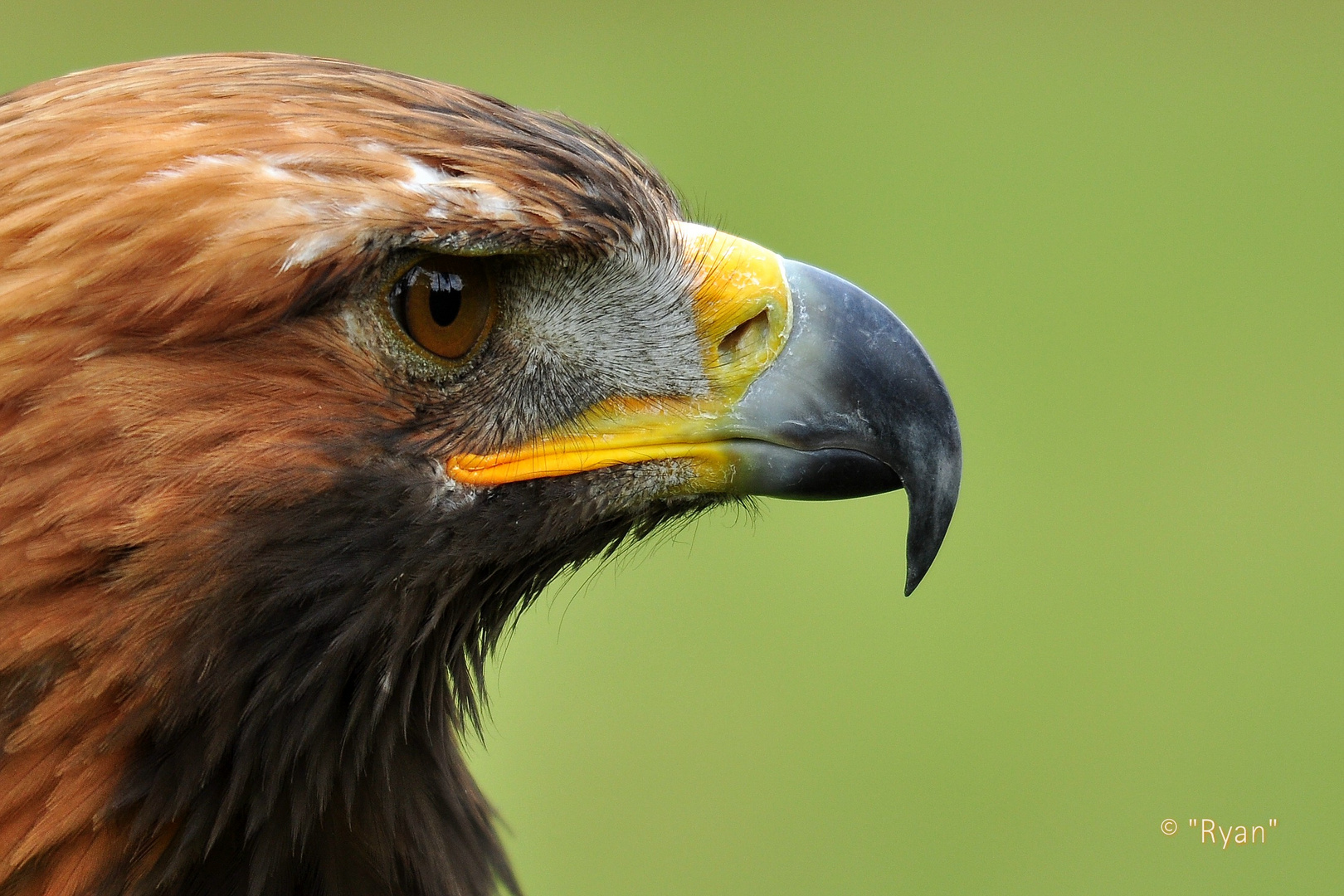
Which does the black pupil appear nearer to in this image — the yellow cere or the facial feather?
the facial feather

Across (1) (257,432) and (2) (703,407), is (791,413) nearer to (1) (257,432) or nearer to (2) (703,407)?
(2) (703,407)

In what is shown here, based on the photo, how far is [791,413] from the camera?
204 centimetres

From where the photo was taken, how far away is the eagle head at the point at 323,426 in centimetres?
171

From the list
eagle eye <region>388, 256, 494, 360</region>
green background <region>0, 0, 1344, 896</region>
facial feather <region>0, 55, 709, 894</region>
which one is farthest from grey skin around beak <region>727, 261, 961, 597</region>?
green background <region>0, 0, 1344, 896</region>

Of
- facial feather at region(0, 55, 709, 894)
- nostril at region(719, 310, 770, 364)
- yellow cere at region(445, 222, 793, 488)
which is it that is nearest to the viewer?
facial feather at region(0, 55, 709, 894)

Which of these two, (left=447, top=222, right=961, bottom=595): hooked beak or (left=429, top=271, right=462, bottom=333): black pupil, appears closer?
(left=429, top=271, right=462, bottom=333): black pupil

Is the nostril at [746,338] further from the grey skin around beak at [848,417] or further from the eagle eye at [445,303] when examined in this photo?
the eagle eye at [445,303]

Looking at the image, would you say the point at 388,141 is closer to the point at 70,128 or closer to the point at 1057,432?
the point at 70,128

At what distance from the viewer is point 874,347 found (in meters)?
2.09

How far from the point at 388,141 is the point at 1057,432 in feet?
20.6

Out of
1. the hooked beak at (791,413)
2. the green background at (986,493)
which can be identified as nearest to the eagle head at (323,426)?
the hooked beak at (791,413)

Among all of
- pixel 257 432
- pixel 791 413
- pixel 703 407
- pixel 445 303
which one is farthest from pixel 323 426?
pixel 791 413

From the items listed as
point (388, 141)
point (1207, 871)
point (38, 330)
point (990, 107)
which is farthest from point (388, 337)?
point (990, 107)

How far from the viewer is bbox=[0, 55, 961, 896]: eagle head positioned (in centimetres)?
171
